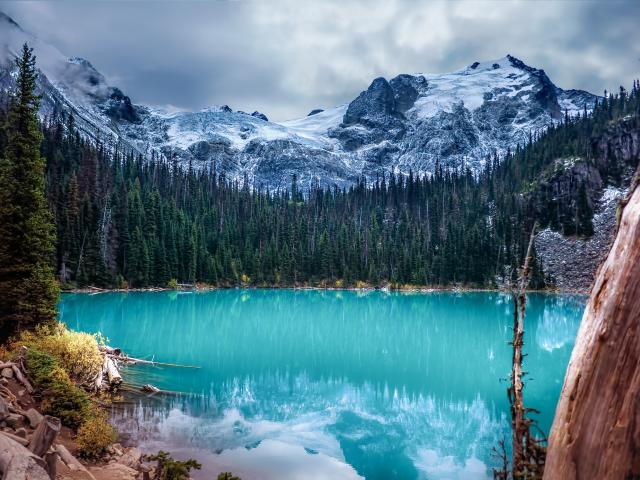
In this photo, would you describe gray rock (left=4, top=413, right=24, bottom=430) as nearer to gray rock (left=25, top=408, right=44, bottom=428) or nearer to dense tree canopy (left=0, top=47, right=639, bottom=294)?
gray rock (left=25, top=408, right=44, bottom=428)

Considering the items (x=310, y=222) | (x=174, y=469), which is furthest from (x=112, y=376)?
(x=310, y=222)

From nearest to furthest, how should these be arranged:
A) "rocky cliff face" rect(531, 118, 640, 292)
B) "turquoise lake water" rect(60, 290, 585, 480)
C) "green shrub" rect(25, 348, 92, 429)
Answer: "green shrub" rect(25, 348, 92, 429), "turquoise lake water" rect(60, 290, 585, 480), "rocky cliff face" rect(531, 118, 640, 292)

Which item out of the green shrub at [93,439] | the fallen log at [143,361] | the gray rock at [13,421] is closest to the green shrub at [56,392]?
the green shrub at [93,439]

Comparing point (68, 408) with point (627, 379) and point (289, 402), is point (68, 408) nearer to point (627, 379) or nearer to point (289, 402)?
point (289, 402)

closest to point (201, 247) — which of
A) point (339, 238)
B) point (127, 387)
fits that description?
point (339, 238)

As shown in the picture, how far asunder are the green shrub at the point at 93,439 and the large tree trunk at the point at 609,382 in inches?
461

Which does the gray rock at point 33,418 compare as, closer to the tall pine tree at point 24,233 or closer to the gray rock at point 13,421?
the gray rock at point 13,421

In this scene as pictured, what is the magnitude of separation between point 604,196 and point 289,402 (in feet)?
389

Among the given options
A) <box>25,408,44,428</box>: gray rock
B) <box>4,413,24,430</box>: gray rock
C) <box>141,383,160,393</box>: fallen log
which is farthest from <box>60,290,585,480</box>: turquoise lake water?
<box>4,413,24,430</box>: gray rock

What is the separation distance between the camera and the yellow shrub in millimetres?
17094

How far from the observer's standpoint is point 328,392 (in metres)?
23.7

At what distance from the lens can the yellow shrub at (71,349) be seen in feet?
56.1

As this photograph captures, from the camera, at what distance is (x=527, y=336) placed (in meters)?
40.2

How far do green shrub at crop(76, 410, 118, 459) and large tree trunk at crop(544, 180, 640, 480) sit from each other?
11697 mm
